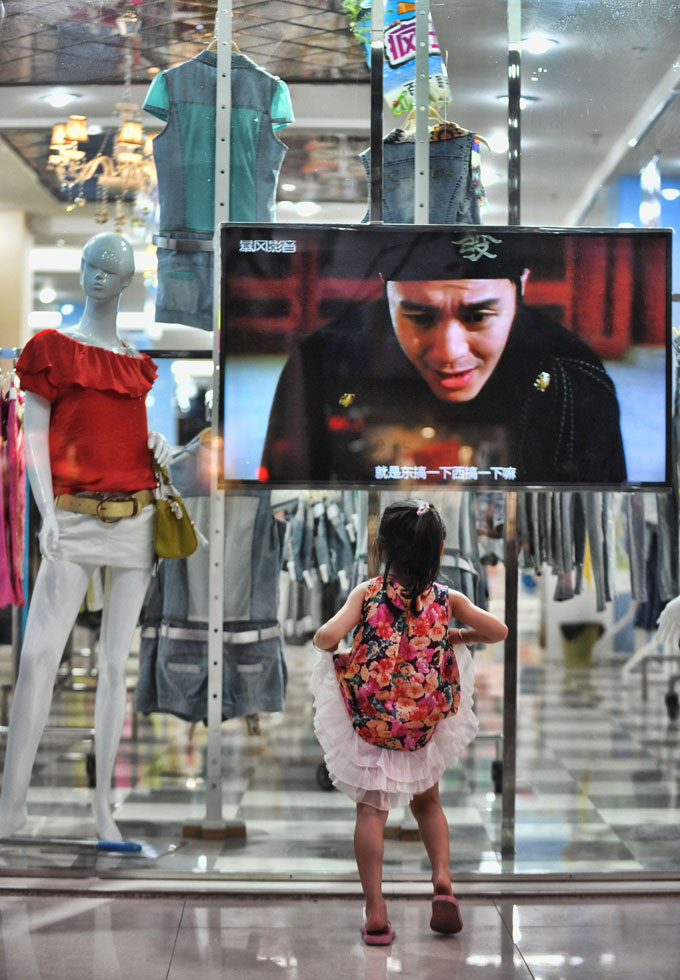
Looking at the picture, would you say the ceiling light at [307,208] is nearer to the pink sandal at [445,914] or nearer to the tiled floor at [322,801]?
the tiled floor at [322,801]

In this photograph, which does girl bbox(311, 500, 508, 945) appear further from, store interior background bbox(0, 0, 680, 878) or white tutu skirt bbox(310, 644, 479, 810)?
store interior background bbox(0, 0, 680, 878)

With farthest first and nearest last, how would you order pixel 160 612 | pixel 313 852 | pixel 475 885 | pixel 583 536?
pixel 583 536 < pixel 160 612 < pixel 313 852 < pixel 475 885

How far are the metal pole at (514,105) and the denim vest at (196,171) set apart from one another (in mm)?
811

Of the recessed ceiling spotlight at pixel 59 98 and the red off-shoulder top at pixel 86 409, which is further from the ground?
the recessed ceiling spotlight at pixel 59 98

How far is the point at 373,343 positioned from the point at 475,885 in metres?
1.71

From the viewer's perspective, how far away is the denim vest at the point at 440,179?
3.85 metres

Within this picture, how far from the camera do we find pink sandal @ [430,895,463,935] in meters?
3.07

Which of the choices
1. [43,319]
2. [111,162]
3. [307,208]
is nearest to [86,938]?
[43,319]

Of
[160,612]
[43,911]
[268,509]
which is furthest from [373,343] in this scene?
[43,911]

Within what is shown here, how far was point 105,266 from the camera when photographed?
3611 millimetres

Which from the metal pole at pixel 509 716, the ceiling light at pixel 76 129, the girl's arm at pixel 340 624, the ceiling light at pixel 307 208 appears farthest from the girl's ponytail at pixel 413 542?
the ceiling light at pixel 76 129

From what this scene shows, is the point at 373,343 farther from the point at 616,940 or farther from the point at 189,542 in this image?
the point at 616,940

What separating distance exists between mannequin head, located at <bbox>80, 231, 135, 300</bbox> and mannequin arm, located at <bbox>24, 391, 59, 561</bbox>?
1.27 ft

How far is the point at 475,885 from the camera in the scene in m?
3.53
